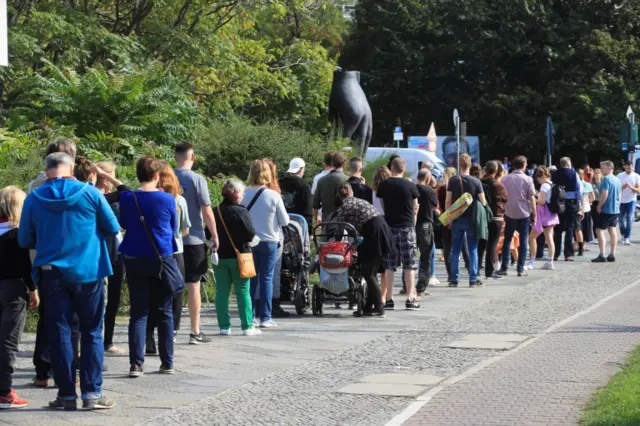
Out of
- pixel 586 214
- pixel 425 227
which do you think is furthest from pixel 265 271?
pixel 586 214

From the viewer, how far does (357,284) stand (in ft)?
48.9

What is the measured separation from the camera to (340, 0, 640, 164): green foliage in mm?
55844

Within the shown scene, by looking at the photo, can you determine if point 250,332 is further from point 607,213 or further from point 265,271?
point 607,213

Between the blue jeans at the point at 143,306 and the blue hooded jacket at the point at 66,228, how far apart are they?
4.14ft

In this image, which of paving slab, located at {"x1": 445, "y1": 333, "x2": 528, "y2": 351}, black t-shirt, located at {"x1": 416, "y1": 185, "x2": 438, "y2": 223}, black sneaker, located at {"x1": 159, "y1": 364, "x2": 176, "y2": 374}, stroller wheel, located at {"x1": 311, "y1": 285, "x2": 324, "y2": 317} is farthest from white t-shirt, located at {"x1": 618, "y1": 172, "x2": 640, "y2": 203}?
black sneaker, located at {"x1": 159, "y1": 364, "x2": 176, "y2": 374}

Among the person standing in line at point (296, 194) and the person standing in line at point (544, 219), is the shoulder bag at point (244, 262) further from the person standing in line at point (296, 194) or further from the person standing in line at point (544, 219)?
the person standing in line at point (544, 219)

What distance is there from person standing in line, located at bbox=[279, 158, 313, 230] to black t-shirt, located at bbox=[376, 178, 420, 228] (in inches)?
35.8

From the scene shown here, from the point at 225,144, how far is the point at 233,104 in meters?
13.8

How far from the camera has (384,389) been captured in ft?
32.0

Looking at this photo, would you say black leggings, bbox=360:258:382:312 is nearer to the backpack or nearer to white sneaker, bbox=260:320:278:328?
white sneaker, bbox=260:320:278:328

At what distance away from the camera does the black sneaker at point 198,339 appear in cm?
1229

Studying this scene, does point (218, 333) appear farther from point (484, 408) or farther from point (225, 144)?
point (225, 144)

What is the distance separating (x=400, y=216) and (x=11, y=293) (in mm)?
7264

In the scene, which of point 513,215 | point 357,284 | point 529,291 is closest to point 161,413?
point 357,284
